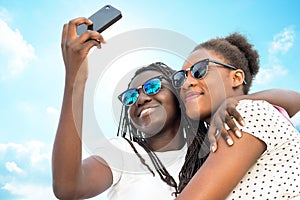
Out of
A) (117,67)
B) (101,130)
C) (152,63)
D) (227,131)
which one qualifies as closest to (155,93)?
(152,63)

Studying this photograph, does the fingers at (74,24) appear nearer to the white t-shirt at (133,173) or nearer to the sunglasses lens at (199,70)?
the sunglasses lens at (199,70)

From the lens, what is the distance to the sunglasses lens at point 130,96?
3.55 meters

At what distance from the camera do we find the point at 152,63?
3736 millimetres

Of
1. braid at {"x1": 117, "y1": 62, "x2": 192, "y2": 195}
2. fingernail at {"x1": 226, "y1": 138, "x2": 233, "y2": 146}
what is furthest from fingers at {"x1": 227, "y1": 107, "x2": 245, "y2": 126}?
braid at {"x1": 117, "y1": 62, "x2": 192, "y2": 195}

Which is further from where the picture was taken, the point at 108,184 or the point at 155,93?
the point at 155,93

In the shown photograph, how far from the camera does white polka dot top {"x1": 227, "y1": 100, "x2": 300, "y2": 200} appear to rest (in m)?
1.76

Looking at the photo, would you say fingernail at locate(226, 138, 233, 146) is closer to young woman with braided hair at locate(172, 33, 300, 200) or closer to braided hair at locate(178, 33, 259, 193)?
young woman with braided hair at locate(172, 33, 300, 200)

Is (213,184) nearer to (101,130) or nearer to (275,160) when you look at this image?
(275,160)

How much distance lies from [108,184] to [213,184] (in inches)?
60.9

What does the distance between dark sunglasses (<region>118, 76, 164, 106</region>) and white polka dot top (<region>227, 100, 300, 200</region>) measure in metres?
1.69

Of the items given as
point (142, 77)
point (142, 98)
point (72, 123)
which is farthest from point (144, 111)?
point (72, 123)

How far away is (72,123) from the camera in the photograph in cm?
229

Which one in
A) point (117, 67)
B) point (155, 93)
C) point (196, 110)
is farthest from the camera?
point (155, 93)

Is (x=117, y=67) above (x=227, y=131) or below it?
above
